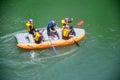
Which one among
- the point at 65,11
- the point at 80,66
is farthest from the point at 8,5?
the point at 80,66

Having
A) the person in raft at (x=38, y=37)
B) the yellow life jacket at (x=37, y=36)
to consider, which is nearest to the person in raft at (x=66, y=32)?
the person in raft at (x=38, y=37)

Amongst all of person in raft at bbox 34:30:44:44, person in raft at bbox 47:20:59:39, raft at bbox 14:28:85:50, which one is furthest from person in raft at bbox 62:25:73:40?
person in raft at bbox 34:30:44:44

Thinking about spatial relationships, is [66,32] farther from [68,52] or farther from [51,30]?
[68,52]

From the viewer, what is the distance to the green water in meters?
13.0

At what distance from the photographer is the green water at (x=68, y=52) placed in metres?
13.0

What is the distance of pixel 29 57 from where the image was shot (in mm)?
13875

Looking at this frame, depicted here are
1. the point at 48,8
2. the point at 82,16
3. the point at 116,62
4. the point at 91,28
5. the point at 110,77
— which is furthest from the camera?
the point at 48,8

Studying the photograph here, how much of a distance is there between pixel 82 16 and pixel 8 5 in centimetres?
606

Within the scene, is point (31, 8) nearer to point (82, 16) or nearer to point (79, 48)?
point (82, 16)

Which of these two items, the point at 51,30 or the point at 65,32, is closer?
the point at 65,32

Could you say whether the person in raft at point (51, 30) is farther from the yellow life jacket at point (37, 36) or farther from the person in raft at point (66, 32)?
the yellow life jacket at point (37, 36)

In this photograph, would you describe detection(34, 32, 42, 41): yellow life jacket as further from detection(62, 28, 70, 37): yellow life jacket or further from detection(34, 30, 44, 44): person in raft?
detection(62, 28, 70, 37): yellow life jacket

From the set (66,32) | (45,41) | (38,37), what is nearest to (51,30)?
(45,41)

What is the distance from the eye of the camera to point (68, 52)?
1426 centimetres
